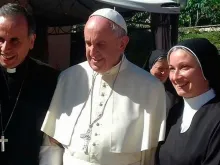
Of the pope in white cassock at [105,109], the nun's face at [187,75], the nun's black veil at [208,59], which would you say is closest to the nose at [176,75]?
the nun's face at [187,75]

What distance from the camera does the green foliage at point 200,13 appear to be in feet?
78.7

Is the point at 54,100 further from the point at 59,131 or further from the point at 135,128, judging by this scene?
the point at 135,128

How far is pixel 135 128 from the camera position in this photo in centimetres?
300

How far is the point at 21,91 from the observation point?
10.2 ft

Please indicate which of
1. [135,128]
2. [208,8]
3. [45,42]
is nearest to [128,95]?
[135,128]

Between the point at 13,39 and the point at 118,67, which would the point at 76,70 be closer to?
the point at 118,67

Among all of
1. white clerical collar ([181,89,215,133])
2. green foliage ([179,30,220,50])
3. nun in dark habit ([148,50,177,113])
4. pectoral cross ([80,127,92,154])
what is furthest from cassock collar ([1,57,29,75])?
green foliage ([179,30,220,50])

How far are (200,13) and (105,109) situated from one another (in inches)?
911

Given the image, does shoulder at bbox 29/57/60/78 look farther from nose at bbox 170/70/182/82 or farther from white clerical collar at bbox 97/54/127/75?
nose at bbox 170/70/182/82

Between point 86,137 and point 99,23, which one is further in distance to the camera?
point 86,137

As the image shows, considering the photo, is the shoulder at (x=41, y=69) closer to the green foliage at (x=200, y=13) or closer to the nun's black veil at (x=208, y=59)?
the nun's black veil at (x=208, y=59)

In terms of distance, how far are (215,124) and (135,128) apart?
583 millimetres

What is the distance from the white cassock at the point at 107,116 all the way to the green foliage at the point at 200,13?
21255 millimetres

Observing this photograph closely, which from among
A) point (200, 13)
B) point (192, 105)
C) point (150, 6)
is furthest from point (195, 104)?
point (200, 13)
